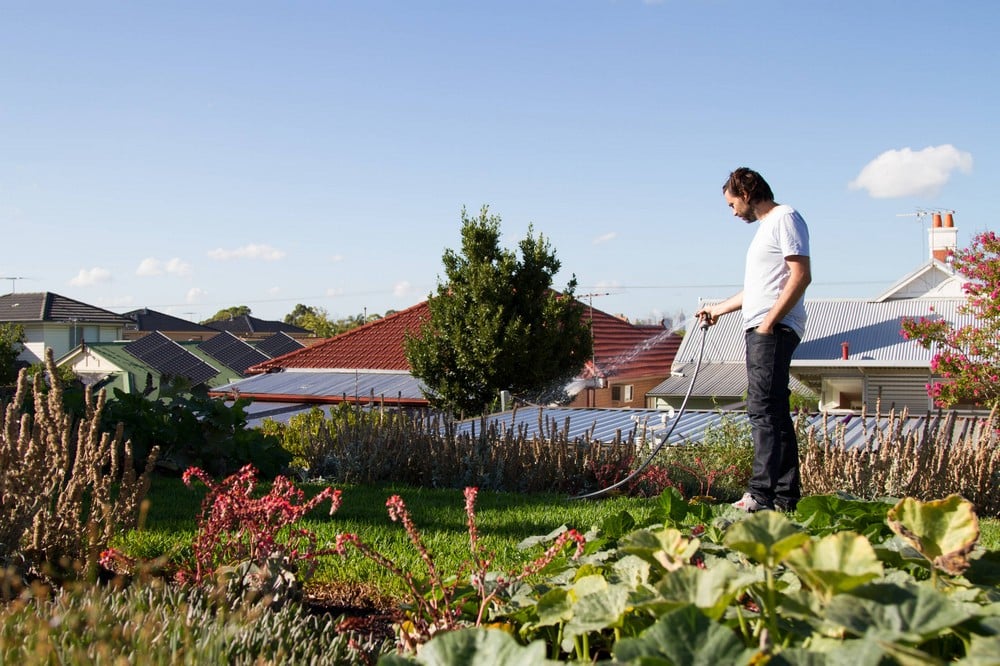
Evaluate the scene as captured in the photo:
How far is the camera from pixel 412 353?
2305 cm

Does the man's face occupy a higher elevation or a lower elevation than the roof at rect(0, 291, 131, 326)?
lower

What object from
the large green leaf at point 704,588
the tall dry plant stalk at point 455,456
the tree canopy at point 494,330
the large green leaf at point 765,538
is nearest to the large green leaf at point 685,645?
the large green leaf at point 704,588

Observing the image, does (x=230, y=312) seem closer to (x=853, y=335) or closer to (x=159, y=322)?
(x=159, y=322)

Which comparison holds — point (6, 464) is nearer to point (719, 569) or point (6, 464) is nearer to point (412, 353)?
point (719, 569)

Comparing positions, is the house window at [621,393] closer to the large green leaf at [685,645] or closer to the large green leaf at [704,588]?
the large green leaf at [704,588]

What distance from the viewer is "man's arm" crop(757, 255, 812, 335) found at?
171 inches

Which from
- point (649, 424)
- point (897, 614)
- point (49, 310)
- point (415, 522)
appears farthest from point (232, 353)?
point (897, 614)

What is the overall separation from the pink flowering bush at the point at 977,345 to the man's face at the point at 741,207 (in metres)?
8.09

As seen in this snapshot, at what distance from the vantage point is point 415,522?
5.06 meters

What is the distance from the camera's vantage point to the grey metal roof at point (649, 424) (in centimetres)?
731

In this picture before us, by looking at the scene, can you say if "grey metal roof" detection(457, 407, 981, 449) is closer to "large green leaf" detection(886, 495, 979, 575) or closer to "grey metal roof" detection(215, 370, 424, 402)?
"large green leaf" detection(886, 495, 979, 575)

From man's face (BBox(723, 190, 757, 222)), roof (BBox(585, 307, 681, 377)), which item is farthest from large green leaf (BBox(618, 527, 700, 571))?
roof (BBox(585, 307, 681, 377))

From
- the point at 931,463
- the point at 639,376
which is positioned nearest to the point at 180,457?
the point at 931,463

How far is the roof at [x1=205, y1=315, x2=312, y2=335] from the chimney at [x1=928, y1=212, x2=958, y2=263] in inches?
2453
